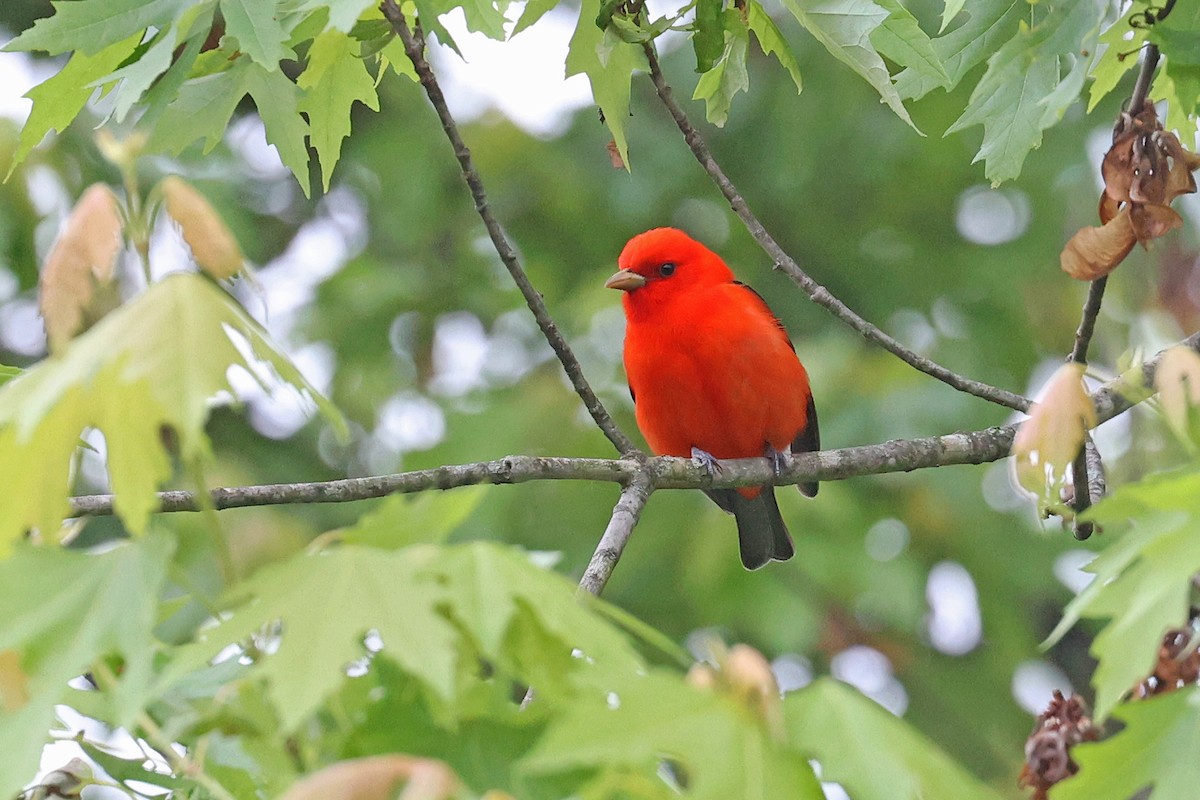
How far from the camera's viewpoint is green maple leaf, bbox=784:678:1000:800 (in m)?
1.58

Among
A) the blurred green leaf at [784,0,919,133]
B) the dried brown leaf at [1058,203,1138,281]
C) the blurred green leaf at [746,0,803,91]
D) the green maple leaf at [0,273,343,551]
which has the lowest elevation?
the dried brown leaf at [1058,203,1138,281]

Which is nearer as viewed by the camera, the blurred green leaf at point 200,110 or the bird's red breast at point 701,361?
the blurred green leaf at point 200,110

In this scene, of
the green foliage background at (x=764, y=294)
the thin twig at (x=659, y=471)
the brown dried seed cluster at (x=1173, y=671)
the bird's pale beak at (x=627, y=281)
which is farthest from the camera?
the green foliage background at (x=764, y=294)

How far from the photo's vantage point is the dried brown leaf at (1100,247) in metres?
3.08

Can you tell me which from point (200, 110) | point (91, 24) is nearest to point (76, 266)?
point (91, 24)

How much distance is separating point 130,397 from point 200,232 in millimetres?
231

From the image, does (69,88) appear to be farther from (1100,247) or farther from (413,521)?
(1100,247)

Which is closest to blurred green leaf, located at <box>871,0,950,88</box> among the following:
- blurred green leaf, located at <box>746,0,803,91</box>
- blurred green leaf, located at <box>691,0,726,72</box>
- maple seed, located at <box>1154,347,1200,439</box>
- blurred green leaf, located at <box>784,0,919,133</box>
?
blurred green leaf, located at <box>784,0,919,133</box>

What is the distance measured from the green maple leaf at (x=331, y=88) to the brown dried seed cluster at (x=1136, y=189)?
1637 mm

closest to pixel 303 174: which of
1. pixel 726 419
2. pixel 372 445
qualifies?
pixel 726 419

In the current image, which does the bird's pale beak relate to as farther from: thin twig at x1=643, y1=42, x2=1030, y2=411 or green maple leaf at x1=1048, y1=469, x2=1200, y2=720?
green maple leaf at x1=1048, y1=469, x2=1200, y2=720

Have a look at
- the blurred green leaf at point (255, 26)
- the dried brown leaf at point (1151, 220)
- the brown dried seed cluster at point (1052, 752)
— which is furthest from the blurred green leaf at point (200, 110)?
the brown dried seed cluster at point (1052, 752)

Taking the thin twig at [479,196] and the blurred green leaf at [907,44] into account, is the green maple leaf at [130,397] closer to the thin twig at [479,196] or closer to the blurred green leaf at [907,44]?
the thin twig at [479,196]

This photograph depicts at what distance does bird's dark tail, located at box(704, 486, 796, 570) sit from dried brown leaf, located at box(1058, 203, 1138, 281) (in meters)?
3.54
